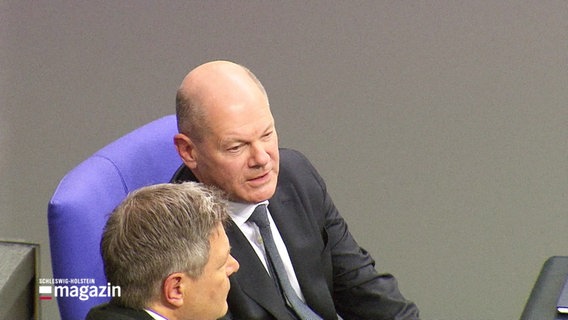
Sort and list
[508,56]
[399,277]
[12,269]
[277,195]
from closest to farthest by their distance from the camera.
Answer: [12,269]
[277,195]
[508,56]
[399,277]

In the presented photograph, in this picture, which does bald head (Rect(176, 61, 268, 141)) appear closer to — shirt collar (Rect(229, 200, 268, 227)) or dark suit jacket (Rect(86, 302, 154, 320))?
shirt collar (Rect(229, 200, 268, 227))

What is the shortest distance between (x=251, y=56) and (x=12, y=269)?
1.74 metres

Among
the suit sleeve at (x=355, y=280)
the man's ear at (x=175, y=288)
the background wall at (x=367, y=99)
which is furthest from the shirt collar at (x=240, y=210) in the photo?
the background wall at (x=367, y=99)

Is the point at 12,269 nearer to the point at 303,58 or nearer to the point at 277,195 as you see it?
the point at 277,195

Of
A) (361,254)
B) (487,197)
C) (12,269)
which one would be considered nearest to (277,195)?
(361,254)

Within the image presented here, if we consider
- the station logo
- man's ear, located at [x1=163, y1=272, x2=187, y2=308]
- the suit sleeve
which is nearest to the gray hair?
man's ear, located at [x1=163, y1=272, x2=187, y2=308]

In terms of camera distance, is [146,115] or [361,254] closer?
[361,254]

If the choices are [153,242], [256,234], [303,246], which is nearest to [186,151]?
A: [256,234]

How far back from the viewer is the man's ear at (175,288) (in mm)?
1788

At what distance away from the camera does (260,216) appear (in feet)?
7.46

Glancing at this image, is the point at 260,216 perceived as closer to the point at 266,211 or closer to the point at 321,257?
the point at 266,211

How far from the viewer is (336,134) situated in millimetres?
3535

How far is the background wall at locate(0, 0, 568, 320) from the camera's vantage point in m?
3.43

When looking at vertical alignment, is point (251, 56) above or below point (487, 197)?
above
